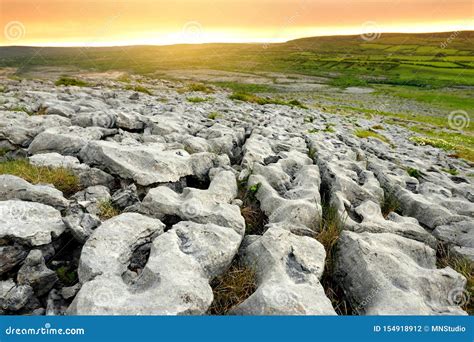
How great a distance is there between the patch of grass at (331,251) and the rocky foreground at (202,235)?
11cm

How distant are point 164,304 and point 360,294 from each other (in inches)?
151

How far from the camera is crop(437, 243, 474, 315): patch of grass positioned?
7242 mm

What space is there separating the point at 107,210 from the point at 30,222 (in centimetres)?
175

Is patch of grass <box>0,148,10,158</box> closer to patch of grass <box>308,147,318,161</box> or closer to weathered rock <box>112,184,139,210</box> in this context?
weathered rock <box>112,184,139,210</box>

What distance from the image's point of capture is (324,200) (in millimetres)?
11352

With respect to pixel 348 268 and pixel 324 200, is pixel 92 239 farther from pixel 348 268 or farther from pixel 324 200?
pixel 324 200

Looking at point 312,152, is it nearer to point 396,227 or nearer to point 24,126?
point 396,227

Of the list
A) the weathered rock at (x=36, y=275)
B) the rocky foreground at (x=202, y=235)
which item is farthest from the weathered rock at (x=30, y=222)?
the weathered rock at (x=36, y=275)

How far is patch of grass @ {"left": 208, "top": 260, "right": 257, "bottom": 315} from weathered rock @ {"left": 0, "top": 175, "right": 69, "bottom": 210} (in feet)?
13.5

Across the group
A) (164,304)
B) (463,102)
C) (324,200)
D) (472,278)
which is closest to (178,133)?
(324,200)

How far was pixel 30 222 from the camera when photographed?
24.3 feet

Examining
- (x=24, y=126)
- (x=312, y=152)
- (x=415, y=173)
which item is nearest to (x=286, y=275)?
(x=312, y=152)

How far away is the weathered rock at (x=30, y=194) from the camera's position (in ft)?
27.7

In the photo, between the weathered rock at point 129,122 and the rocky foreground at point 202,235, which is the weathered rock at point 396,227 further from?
the weathered rock at point 129,122
